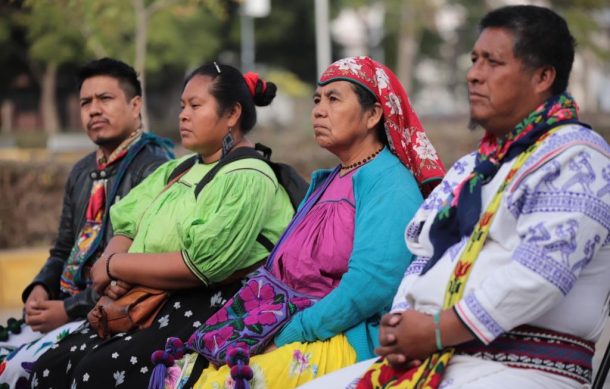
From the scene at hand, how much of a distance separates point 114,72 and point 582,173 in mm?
3139

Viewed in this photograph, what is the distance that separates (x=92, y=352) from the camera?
14.4ft

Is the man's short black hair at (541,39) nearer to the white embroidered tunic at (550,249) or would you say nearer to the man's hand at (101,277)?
the white embroidered tunic at (550,249)

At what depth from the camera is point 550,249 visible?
2922 mm

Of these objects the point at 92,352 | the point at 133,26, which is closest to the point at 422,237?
the point at 92,352

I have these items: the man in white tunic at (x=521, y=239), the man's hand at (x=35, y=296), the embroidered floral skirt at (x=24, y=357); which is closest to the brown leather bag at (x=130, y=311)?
the embroidered floral skirt at (x=24, y=357)

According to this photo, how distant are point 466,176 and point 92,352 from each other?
1.89 metres

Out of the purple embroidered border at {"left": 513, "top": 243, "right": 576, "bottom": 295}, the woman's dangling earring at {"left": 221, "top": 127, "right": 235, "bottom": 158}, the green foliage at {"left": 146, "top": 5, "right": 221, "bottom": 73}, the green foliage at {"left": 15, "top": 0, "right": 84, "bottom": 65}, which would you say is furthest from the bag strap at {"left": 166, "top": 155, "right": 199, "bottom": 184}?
the green foliage at {"left": 146, "top": 5, "right": 221, "bottom": 73}

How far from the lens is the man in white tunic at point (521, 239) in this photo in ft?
9.64

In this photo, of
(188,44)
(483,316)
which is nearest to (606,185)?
(483,316)

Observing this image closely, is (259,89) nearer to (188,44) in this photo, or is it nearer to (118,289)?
(118,289)

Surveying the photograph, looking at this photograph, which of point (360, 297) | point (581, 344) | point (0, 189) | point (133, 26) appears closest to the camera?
point (581, 344)

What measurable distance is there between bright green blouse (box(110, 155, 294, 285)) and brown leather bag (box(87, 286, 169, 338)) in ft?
0.67

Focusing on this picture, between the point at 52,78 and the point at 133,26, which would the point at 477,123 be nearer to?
the point at 133,26

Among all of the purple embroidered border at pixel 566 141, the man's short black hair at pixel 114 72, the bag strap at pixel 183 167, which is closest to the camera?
the purple embroidered border at pixel 566 141
